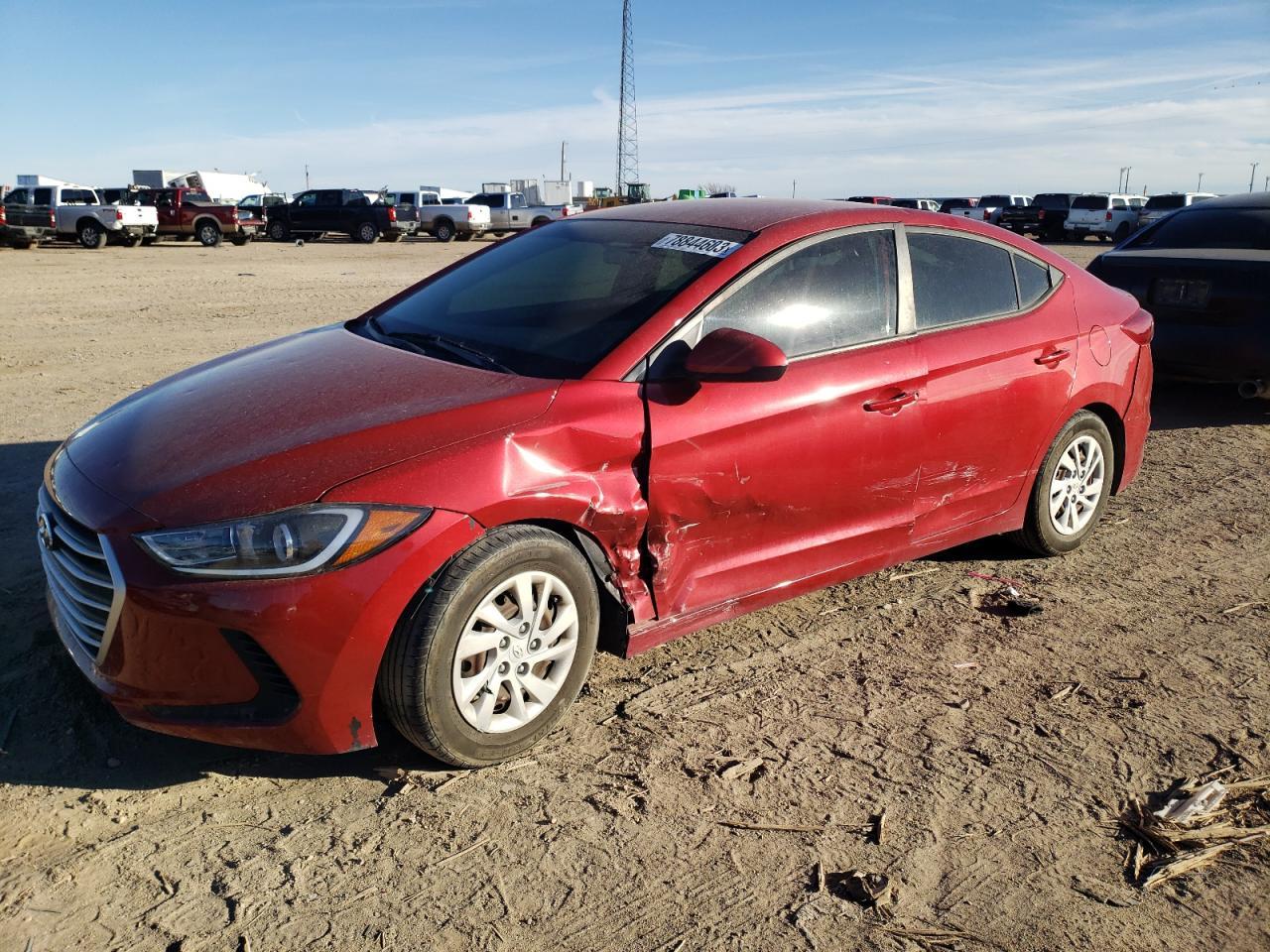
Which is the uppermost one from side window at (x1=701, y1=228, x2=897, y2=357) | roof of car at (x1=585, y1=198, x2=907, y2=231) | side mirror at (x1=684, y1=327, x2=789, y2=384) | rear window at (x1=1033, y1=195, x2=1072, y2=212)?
rear window at (x1=1033, y1=195, x2=1072, y2=212)

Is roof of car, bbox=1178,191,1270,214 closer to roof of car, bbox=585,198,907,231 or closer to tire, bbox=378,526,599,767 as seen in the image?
roof of car, bbox=585,198,907,231

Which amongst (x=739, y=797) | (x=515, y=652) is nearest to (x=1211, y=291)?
(x=739, y=797)

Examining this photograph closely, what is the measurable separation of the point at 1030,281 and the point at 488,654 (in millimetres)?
3162

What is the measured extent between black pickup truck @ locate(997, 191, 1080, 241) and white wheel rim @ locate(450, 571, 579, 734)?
41391 millimetres

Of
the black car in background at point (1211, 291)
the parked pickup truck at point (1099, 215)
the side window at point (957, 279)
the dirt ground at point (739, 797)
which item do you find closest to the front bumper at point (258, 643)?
the dirt ground at point (739, 797)

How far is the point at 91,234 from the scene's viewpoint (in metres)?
30.0

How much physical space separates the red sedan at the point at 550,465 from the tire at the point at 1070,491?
0.03 metres

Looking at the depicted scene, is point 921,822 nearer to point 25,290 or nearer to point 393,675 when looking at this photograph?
point 393,675

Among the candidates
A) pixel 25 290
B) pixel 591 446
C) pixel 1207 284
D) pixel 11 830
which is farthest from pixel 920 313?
pixel 25 290

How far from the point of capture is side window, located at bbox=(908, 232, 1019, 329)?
169 inches

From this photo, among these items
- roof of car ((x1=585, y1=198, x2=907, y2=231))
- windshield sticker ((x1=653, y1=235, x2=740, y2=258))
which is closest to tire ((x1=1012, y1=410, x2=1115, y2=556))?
roof of car ((x1=585, y1=198, x2=907, y2=231))

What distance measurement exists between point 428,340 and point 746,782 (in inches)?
79.0

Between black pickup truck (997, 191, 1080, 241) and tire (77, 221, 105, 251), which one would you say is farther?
black pickup truck (997, 191, 1080, 241)

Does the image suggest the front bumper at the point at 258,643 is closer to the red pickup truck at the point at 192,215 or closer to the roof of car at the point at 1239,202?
the roof of car at the point at 1239,202
